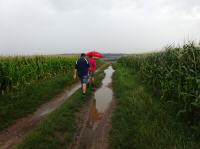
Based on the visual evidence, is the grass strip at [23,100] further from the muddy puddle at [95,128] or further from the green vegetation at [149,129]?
the green vegetation at [149,129]

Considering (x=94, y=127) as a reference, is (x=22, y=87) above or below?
above

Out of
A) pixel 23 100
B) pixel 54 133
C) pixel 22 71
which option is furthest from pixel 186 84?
pixel 22 71

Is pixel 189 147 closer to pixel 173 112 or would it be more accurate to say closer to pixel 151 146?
pixel 151 146

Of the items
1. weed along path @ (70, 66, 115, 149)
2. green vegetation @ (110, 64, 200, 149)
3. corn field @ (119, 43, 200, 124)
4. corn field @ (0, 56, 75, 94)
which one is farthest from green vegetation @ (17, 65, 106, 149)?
corn field @ (0, 56, 75, 94)

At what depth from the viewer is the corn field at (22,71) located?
12156 mm

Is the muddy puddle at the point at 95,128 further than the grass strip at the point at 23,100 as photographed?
No

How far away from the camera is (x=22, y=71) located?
46.4 feet

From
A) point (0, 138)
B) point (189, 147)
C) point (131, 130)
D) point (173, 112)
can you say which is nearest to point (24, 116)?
point (0, 138)

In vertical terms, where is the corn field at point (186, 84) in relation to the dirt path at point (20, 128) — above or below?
above

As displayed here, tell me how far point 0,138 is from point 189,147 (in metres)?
5.13

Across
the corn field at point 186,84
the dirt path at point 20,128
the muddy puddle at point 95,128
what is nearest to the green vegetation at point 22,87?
the dirt path at point 20,128

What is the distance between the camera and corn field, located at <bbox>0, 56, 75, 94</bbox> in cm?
1216

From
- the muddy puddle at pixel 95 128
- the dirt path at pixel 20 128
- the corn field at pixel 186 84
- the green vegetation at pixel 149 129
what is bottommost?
the dirt path at pixel 20 128

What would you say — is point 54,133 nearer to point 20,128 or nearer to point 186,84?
point 20,128
